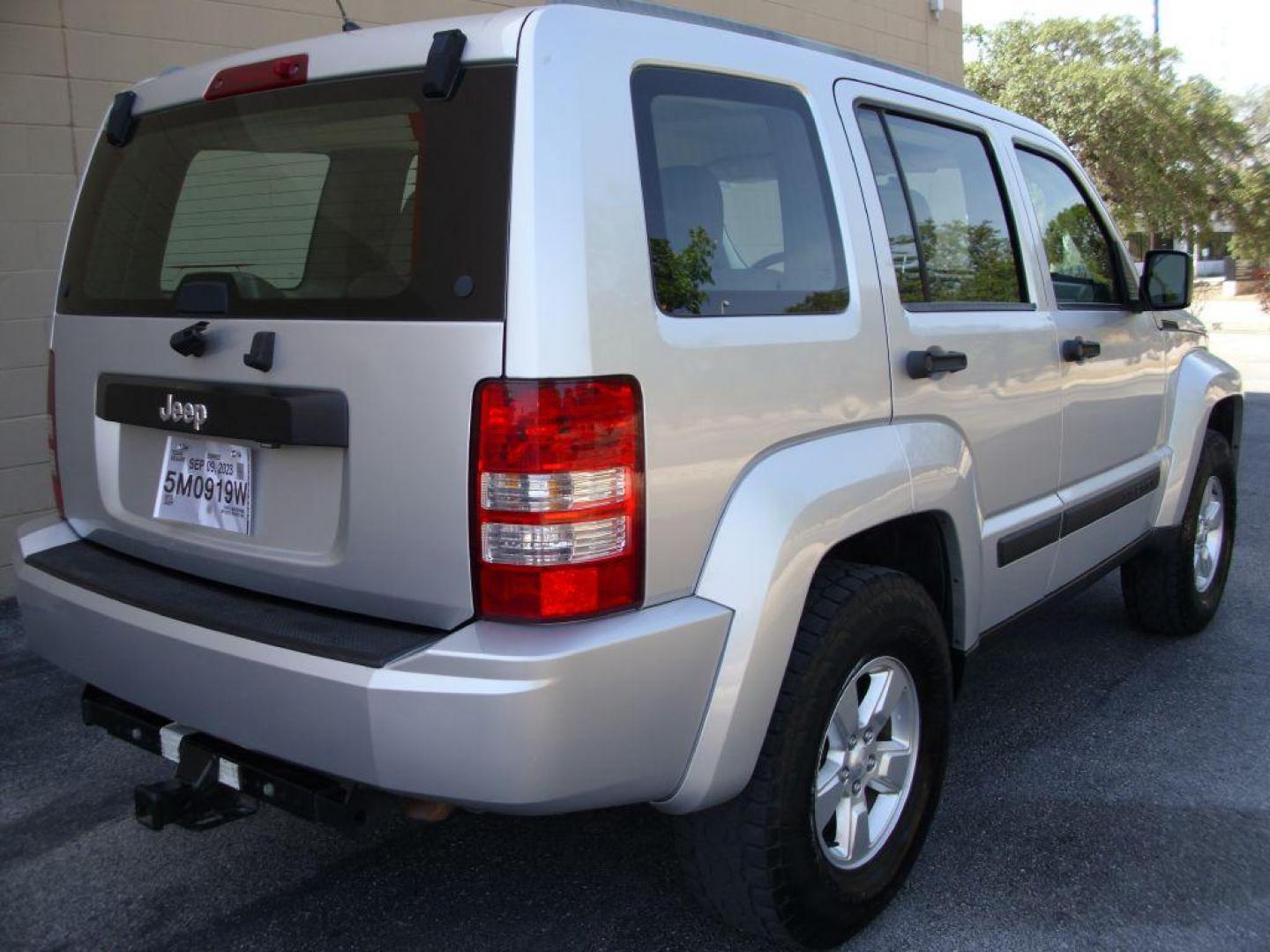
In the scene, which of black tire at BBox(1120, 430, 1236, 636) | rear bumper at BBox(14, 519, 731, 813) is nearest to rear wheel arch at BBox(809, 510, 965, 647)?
rear bumper at BBox(14, 519, 731, 813)

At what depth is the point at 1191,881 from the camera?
2951 mm

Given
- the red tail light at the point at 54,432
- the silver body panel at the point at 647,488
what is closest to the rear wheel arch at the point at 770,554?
the silver body panel at the point at 647,488

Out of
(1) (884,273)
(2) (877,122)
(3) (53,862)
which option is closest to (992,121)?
(2) (877,122)

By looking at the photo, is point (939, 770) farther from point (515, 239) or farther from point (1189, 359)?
point (1189, 359)

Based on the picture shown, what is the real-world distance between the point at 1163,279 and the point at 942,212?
4.39 feet

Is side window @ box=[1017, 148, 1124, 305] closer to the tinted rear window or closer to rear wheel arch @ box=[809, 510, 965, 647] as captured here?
rear wheel arch @ box=[809, 510, 965, 647]

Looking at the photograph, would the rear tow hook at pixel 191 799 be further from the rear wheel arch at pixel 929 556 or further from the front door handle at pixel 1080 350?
the front door handle at pixel 1080 350

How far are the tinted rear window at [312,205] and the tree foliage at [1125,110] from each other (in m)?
22.9

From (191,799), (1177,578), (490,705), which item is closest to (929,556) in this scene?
(490,705)

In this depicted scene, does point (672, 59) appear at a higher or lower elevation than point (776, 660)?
higher

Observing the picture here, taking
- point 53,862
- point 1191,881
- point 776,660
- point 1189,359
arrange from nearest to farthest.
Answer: point 776,660 → point 1191,881 → point 53,862 → point 1189,359

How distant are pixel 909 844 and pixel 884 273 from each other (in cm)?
Result: 136

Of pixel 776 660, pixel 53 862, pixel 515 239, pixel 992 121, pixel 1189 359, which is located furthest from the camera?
pixel 1189 359

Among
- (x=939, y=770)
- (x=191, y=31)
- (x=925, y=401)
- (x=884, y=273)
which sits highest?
(x=191, y=31)
